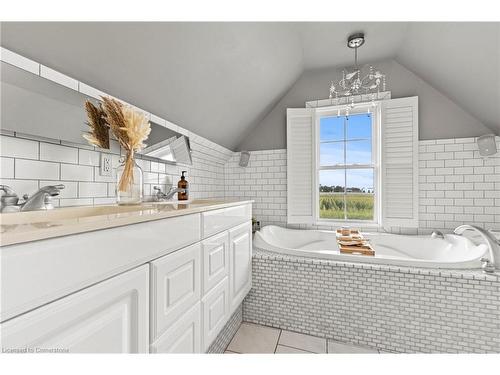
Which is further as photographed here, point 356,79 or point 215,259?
point 356,79

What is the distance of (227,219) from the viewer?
1.46m

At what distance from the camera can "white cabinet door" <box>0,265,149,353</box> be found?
0.47 m

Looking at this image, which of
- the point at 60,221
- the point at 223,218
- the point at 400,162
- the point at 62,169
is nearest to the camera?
the point at 60,221

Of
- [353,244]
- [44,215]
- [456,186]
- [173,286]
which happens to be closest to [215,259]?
[173,286]

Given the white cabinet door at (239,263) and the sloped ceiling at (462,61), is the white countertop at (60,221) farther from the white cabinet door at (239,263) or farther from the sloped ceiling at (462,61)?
the sloped ceiling at (462,61)

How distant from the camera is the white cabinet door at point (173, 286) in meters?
0.82

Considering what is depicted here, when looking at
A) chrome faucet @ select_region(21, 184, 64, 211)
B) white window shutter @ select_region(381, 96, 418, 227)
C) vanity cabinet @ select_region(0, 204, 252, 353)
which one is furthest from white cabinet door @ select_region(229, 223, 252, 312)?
white window shutter @ select_region(381, 96, 418, 227)

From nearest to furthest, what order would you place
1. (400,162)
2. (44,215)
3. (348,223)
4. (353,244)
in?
(44,215) → (353,244) → (400,162) → (348,223)

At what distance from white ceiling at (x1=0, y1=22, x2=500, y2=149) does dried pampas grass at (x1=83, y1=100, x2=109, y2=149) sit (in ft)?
0.51

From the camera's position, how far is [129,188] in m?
1.25

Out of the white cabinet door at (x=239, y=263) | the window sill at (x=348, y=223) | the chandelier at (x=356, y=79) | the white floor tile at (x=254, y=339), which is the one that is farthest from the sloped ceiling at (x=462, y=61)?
the white floor tile at (x=254, y=339)

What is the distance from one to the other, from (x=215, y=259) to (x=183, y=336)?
1.31 ft

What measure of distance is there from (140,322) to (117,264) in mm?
248

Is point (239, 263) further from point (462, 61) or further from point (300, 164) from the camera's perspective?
point (462, 61)
